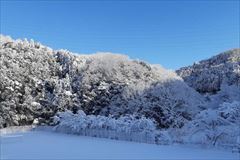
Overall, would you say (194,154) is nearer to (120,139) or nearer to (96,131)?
(120,139)

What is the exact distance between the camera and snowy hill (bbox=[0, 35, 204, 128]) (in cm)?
2117

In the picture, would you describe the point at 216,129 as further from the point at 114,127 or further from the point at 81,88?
the point at 81,88

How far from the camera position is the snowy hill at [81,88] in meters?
21.2

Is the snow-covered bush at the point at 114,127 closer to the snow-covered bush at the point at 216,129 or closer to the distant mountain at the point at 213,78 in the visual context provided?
the snow-covered bush at the point at 216,129

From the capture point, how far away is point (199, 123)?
35.5ft

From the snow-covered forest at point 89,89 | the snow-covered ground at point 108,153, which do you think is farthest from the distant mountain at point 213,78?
the snow-covered ground at point 108,153

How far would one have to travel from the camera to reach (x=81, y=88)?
76.8ft

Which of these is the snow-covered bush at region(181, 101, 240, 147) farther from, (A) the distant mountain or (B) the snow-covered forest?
(A) the distant mountain

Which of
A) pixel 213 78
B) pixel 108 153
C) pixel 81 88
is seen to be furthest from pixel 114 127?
Answer: pixel 213 78

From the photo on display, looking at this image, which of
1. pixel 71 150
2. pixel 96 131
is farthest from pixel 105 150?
pixel 96 131

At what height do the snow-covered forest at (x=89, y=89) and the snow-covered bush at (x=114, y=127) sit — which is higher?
the snow-covered forest at (x=89, y=89)

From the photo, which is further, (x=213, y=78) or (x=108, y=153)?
(x=213, y=78)

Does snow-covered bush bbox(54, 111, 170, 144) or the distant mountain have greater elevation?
the distant mountain

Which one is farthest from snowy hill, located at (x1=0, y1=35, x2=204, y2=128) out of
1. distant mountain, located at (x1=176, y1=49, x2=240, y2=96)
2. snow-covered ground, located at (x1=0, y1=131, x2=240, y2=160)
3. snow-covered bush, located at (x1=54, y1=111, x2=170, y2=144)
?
snow-covered ground, located at (x1=0, y1=131, x2=240, y2=160)
